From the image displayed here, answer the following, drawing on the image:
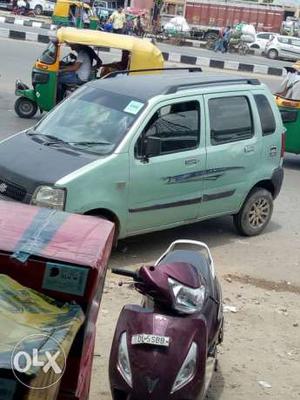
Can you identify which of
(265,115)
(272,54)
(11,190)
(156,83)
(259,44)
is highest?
(156,83)

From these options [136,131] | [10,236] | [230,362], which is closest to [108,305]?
[230,362]

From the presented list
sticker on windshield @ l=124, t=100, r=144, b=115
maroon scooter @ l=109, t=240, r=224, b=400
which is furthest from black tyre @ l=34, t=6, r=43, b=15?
maroon scooter @ l=109, t=240, r=224, b=400

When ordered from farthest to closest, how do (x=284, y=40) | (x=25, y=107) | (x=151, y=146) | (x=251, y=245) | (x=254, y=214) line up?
1. (x=284, y=40)
2. (x=25, y=107)
3. (x=254, y=214)
4. (x=251, y=245)
5. (x=151, y=146)

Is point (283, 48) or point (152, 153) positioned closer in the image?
point (152, 153)

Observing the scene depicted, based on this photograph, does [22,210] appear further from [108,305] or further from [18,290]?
[108,305]

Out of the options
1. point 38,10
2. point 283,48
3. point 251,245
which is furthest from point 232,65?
point 38,10

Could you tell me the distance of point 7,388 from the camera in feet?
8.64

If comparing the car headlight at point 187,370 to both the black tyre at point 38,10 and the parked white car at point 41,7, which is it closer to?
the parked white car at point 41,7

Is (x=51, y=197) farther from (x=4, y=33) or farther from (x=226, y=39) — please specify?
(x=226, y=39)

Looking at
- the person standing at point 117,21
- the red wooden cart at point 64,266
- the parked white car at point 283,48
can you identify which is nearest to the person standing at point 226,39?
the parked white car at point 283,48

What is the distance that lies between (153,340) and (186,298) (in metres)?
0.31

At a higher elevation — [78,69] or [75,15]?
[78,69]

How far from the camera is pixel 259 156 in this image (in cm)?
809

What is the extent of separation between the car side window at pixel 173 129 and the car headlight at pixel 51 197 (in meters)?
0.94
